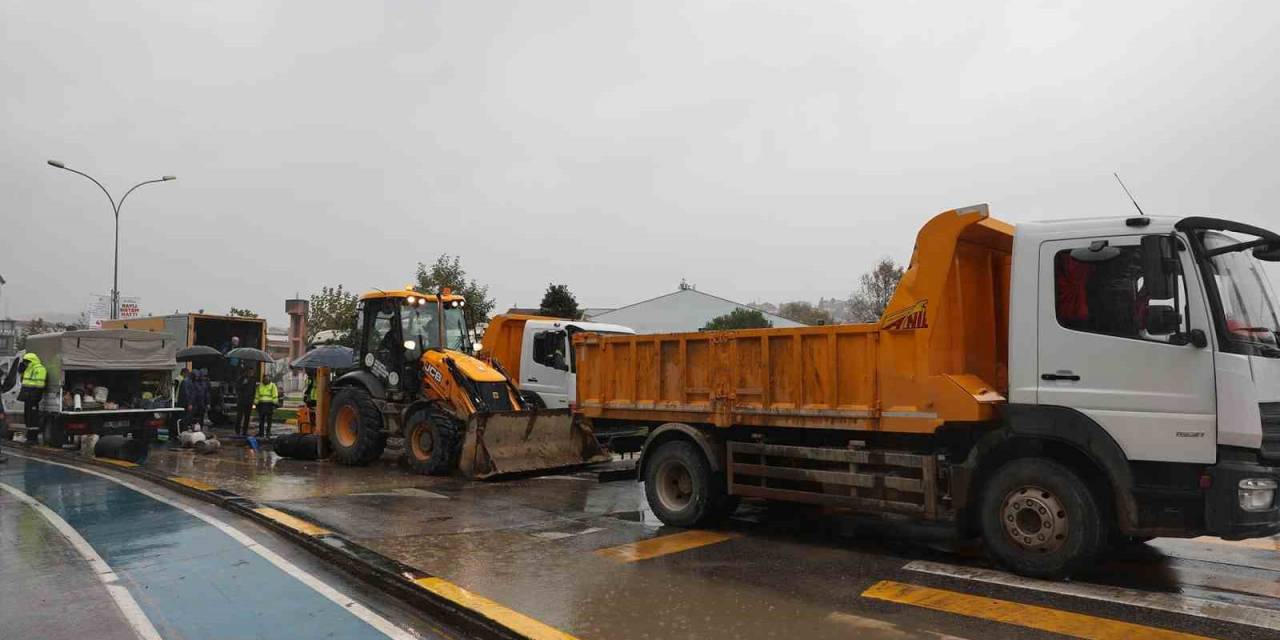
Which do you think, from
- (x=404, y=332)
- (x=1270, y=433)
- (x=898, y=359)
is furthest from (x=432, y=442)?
(x=1270, y=433)

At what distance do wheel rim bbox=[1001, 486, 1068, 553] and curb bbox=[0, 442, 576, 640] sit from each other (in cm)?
340

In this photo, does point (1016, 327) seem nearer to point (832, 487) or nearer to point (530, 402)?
point (832, 487)

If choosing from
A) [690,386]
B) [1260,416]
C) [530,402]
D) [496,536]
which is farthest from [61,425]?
[1260,416]

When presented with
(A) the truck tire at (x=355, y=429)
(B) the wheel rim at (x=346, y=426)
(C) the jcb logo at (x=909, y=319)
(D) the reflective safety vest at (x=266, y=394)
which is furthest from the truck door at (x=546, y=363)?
(C) the jcb logo at (x=909, y=319)

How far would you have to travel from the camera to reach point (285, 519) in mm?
8047

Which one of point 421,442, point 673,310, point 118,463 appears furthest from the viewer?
point 673,310

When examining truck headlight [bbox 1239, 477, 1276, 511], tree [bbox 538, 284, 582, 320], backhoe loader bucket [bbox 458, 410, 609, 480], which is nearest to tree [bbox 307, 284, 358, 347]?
tree [bbox 538, 284, 582, 320]

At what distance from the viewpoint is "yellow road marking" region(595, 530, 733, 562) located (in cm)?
684

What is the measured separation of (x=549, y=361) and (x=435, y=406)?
3054 millimetres

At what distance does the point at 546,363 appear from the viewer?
47.7 ft

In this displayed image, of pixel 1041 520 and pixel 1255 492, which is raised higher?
pixel 1255 492

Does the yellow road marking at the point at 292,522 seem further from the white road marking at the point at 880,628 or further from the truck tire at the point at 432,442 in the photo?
the white road marking at the point at 880,628

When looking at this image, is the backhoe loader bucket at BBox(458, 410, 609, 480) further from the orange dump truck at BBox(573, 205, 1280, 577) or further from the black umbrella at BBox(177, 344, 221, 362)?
the black umbrella at BBox(177, 344, 221, 362)

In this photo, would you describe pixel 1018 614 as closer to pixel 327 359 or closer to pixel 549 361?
pixel 549 361
